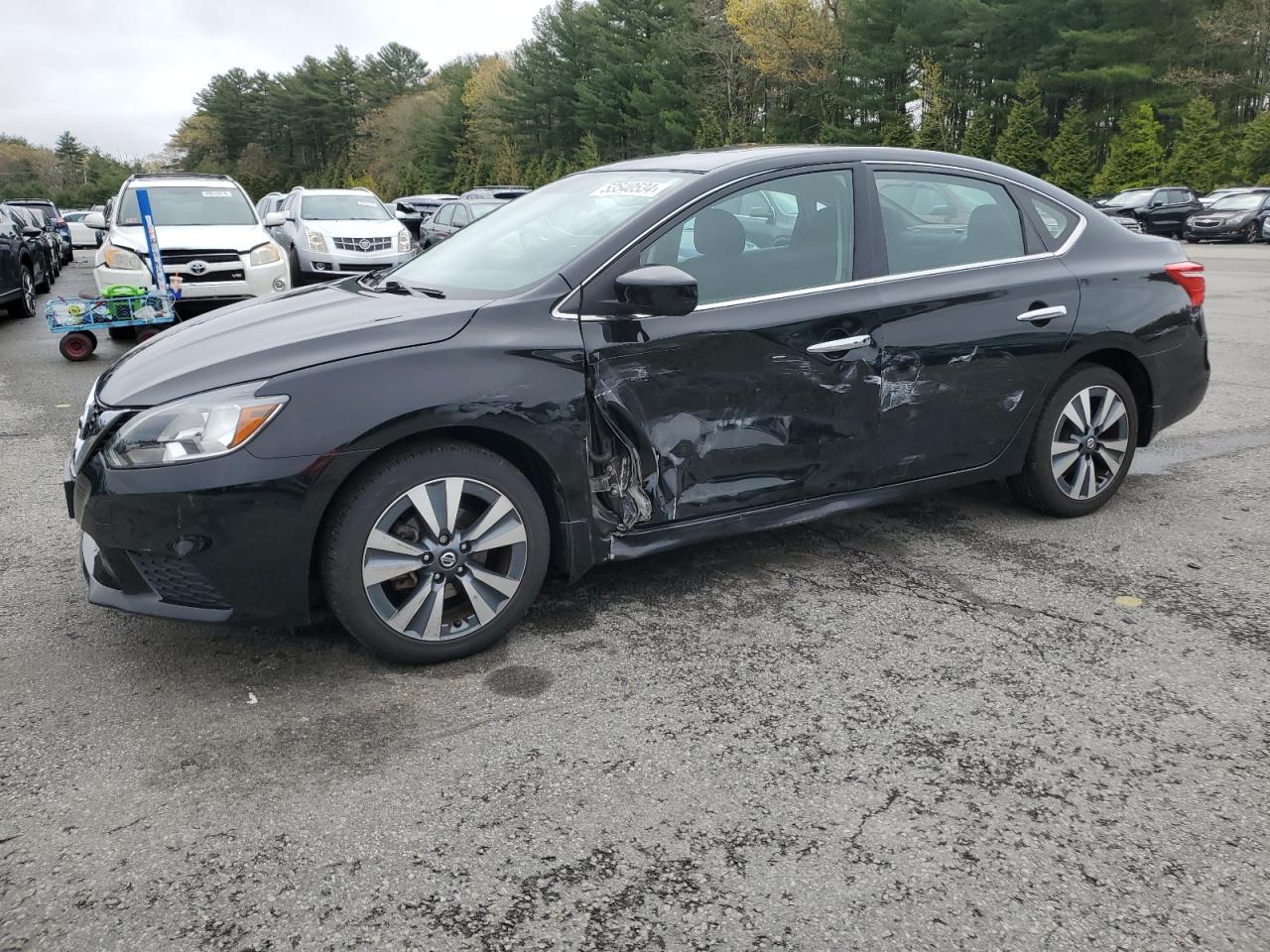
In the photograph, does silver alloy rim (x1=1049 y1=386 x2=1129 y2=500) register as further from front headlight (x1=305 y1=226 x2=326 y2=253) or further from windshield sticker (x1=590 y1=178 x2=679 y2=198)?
front headlight (x1=305 y1=226 x2=326 y2=253)

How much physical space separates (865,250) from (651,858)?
249cm

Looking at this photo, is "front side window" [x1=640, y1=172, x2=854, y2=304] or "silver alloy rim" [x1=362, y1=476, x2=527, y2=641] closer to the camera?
"silver alloy rim" [x1=362, y1=476, x2=527, y2=641]

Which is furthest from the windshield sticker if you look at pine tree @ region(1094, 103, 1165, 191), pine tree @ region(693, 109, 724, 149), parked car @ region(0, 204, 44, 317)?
pine tree @ region(693, 109, 724, 149)

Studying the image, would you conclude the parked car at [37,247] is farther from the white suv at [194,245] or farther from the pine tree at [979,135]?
the pine tree at [979,135]

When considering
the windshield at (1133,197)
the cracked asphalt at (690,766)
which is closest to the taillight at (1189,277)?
the cracked asphalt at (690,766)

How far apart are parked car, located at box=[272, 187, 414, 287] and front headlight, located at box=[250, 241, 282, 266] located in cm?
296

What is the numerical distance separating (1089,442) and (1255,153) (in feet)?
124

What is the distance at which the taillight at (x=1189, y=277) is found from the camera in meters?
4.79

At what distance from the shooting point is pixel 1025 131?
41.0 metres

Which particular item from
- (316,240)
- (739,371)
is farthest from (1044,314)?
(316,240)

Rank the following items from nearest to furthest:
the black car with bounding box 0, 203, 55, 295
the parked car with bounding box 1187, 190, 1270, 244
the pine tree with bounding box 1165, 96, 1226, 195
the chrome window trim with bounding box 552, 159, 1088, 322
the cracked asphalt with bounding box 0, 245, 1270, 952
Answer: the cracked asphalt with bounding box 0, 245, 1270, 952 < the chrome window trim with bounding box 552, 159, 1088, 322 < the black car with bounding box 0, 203, 55, 295 < the parked car with bounding box 1187, 190, 1270, 244 < the pine tree with bounding box 1165, 96, 1226, 195

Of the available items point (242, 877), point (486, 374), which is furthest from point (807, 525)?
point (242, 877)

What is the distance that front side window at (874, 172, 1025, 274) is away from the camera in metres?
4.09

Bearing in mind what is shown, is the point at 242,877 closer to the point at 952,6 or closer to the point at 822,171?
the point at 822,171
